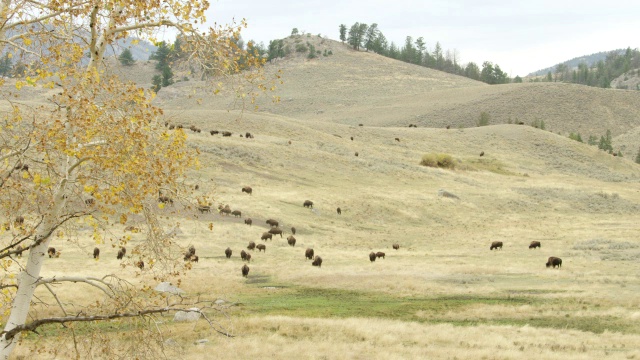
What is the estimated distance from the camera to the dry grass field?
76.0 ft

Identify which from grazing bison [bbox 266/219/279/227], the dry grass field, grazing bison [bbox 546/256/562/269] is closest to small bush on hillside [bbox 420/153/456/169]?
the dry grass field

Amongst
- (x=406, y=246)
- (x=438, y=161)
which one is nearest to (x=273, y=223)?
(x=406, y=246)

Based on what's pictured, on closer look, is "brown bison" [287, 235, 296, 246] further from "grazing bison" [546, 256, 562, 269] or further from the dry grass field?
"grazing bison" [546, 256, 562, 269]

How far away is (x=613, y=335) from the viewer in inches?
936

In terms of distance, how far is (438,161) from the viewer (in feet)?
308

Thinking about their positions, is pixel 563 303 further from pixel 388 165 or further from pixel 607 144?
pixel 607 144

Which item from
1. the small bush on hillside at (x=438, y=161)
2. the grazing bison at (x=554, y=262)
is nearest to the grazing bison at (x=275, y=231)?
the grazing bison at (x=554, y=262)

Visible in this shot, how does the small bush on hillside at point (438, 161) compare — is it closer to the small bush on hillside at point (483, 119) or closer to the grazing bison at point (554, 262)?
the small bush on hillside at point (483, 119)

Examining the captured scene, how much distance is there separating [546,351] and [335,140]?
76.2 m

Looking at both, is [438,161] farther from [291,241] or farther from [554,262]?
[554,262]

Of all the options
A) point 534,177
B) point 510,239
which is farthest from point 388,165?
point 510,239

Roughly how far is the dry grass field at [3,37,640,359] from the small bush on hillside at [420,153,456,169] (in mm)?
1837

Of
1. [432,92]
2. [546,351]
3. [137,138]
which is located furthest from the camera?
[432,92]

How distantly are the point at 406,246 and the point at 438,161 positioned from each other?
43887 millimetres
